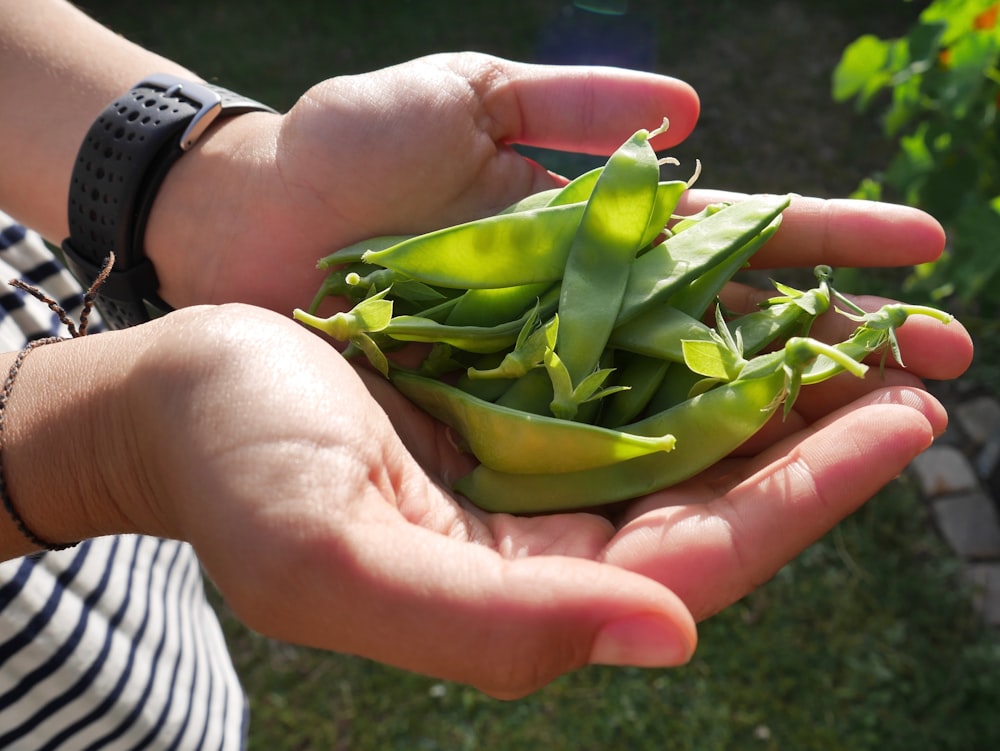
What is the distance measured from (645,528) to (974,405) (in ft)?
10.1

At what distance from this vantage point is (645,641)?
134 cm

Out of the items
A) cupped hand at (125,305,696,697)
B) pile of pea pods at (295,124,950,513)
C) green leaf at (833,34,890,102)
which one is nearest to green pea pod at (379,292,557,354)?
pile of pea pods at (295,124,950,513)

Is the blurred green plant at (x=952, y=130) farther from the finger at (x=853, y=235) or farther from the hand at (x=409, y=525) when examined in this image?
the hand at (x=409, y=525)

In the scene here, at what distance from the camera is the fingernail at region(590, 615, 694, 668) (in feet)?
4.39

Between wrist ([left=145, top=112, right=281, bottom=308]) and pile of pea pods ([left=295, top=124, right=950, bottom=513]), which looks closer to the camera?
pile of pea pods ([left=295, top=124, right=950, bottom=513])

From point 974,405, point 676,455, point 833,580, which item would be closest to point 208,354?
point 676,455

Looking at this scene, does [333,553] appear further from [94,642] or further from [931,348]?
[931,348]

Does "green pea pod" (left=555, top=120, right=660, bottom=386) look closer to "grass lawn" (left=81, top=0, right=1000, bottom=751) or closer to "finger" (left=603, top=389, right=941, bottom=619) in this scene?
"finger" (left=603, top=389, right=941, bottom=619)

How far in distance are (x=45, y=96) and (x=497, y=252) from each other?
1311 millimetres

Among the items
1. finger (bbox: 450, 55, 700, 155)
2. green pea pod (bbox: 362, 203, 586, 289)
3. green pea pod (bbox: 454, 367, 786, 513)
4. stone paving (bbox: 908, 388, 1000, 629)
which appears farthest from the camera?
stone paving (bbox: 908, 388, 1000, 629)

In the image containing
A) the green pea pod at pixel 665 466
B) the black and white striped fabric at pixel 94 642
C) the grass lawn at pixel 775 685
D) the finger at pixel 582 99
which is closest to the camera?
the black and white striped fabric at pixel 94 642

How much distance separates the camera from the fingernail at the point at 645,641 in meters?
1.34

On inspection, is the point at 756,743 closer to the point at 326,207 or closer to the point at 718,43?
the point at 326,207

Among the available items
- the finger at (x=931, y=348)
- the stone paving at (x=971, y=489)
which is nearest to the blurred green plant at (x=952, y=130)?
the stone paving at (x=971, y=489)
